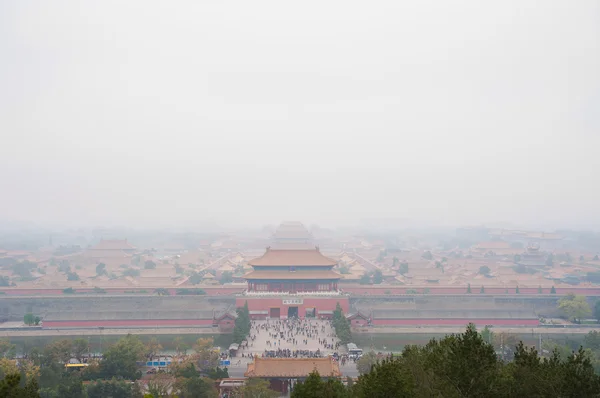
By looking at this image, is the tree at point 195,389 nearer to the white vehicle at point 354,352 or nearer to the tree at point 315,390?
the tree at point 315,390

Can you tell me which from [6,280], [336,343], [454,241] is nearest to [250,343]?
[336,343]

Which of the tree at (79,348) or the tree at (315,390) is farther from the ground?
the tree at (315,390)

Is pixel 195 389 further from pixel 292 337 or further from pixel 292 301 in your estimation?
pixel 292 301

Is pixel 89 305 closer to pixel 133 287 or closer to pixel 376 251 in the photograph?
pixel 133 287

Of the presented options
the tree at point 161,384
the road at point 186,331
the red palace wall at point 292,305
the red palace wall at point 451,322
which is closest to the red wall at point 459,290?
the red palace wall at point 292,305

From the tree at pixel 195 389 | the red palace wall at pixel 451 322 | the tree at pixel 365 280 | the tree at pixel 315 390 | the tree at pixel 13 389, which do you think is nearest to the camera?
the tree at pixel 13 389

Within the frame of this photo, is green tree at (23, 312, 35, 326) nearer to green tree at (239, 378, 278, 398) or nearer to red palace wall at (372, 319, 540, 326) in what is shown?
green tree at (239, 378, 278, 398)
